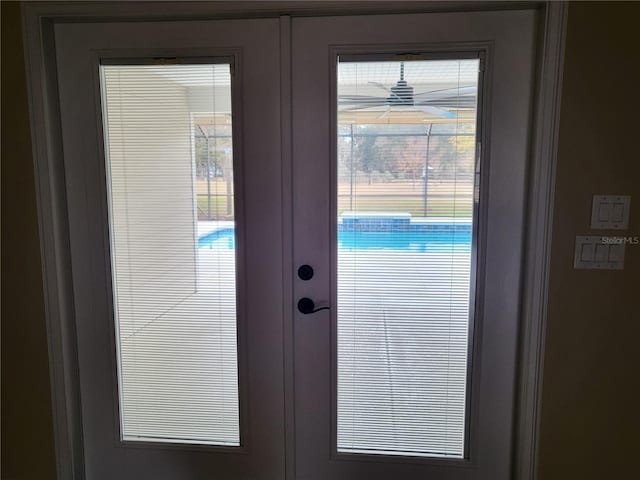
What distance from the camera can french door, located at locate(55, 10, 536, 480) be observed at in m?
1.38

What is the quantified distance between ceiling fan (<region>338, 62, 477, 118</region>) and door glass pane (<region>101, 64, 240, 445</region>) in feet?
1.54

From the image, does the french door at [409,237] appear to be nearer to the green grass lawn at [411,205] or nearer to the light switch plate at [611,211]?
the green grass lawn at [411,205]

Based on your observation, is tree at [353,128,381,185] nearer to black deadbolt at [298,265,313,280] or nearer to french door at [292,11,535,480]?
french door at [292,11,535,480]

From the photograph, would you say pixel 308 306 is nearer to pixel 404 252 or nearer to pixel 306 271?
pixel 306 271

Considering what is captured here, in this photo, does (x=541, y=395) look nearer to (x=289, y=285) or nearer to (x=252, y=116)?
(x=289, y=285)

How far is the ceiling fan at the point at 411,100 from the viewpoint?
137 cm

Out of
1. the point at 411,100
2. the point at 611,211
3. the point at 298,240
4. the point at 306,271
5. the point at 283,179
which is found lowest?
the point at 306,271

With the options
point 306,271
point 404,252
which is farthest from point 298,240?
point 404,252

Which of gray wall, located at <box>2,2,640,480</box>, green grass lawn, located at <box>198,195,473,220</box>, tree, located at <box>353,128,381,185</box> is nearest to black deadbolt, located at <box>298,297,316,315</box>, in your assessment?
green grass lawn, located at <box>198,195,473,220</box>

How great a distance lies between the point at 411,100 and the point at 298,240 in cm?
64

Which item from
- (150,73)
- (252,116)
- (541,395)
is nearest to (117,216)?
(150,73)

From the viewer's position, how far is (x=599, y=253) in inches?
51.9

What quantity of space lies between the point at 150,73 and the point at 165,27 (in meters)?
0.17

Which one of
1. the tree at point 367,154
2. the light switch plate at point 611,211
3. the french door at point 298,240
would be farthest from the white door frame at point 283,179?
the tree at point 367,154
